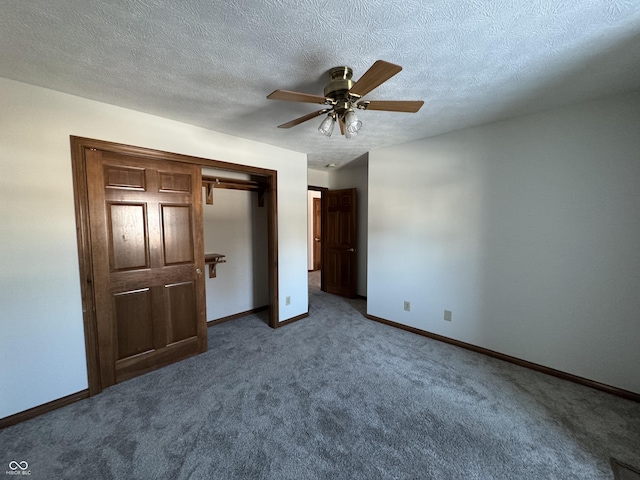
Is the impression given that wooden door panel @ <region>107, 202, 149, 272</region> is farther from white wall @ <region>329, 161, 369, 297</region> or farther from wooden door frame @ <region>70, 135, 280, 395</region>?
white wall @ <region>329, 161, 369, 297</region>

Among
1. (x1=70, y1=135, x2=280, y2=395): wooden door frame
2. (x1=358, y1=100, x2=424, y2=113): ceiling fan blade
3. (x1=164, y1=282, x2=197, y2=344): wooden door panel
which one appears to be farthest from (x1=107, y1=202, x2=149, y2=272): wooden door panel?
(x1=358, y1=100, x2=424, y2=113): ceiling fan blade

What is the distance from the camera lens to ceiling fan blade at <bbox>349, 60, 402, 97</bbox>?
3.98ft

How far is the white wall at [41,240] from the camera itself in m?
1.78

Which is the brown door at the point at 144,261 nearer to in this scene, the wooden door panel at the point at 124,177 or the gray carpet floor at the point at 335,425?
the wooden door panel at the point at 124,177

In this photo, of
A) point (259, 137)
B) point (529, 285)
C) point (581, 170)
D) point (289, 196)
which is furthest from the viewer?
point (289, 196)

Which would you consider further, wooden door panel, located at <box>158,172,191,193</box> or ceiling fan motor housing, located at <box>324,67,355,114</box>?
wooden door panel, located at <box>158,172,191,193</box>

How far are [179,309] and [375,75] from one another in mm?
2722

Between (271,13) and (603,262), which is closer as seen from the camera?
(271,13)

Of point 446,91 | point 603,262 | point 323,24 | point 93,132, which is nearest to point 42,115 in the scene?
point 93,132

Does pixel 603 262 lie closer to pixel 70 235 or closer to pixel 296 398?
pixel 296 398

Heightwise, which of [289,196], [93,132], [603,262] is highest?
[93,132]

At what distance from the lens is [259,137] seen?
3010mm

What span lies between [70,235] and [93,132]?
861 millimetres

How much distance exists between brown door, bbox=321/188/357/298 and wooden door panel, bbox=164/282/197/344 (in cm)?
288
